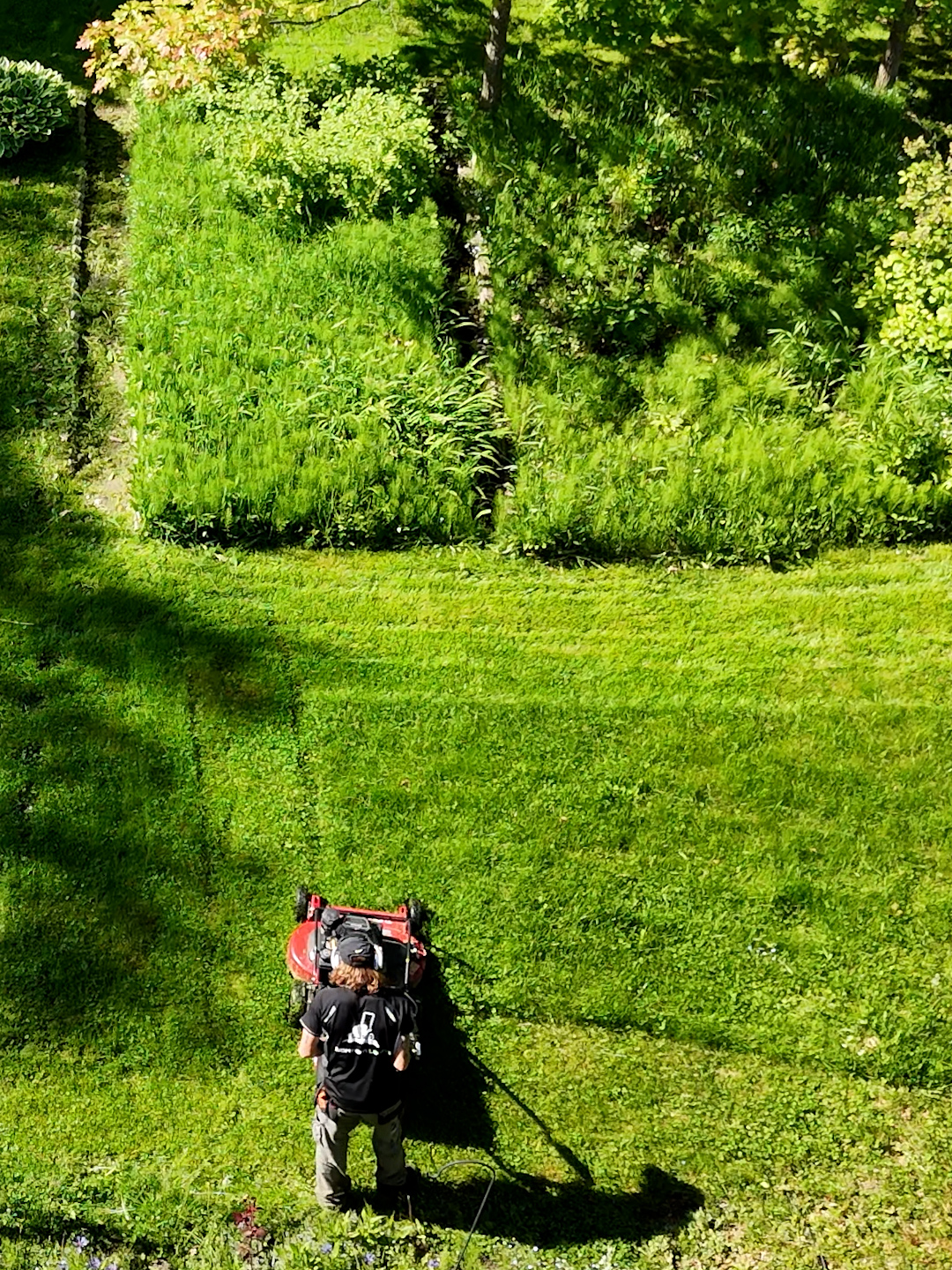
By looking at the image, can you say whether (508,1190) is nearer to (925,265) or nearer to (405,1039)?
→ (405,1039)

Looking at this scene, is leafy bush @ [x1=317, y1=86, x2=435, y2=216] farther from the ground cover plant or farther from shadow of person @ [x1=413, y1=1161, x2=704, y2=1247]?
shadow of person @ [x1=413, y1=1161, x2=704, y2=1247]

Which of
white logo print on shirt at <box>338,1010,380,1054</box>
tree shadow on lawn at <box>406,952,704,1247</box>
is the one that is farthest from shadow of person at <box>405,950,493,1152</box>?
white logo print on shirt at <box>338,1010,380,1054</box>

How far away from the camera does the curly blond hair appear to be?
4777 millimetres

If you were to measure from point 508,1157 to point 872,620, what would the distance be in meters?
3.98

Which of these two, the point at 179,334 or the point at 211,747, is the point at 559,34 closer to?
the point at 179,334

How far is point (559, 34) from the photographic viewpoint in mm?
10367

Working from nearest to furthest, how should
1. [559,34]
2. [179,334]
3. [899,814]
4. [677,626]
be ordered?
[899,814] → [677,626] → [179,334] → [559,34]

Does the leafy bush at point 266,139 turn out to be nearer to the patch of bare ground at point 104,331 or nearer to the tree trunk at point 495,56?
the patch of bare ground at point 104,331

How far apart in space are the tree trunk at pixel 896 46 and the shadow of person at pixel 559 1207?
8.98 meters

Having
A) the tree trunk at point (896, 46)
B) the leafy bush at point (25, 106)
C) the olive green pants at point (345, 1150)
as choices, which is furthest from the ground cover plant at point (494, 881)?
the tree trunk at point (896, 46)

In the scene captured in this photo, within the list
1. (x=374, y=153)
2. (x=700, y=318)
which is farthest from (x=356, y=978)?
(x=374, y=153)

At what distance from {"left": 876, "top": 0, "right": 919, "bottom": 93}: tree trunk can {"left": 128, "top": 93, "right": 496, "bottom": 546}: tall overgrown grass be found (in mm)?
4309

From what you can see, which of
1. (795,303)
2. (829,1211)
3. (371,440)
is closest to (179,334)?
(371,440)

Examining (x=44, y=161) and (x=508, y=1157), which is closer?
(x=508, y=1157)
